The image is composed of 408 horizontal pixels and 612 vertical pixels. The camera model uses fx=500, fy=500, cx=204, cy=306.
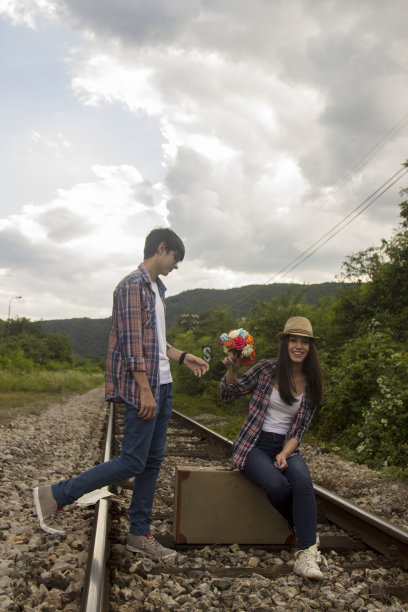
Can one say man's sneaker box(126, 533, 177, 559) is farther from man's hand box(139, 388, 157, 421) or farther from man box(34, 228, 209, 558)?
man's hand box(139, 388, 157, 421)

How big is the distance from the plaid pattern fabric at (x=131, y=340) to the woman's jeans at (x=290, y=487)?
0.91 m

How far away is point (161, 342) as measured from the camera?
296 centimetres

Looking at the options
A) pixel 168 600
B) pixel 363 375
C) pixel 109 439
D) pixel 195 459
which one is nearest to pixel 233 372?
pixel 168 600

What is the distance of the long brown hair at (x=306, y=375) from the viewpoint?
11.2 feet

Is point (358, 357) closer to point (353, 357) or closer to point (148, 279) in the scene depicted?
point (353, 357)

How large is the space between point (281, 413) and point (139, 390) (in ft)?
3.94

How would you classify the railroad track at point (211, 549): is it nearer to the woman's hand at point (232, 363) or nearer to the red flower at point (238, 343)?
the woman's hand at point (232, 363)

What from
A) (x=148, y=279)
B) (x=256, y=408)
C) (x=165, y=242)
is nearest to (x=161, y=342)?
(x=148, y=279)

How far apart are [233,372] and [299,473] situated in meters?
0.81

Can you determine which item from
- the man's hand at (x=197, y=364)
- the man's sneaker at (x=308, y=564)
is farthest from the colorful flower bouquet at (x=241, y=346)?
the man's sneaker at (x=308, y=564)

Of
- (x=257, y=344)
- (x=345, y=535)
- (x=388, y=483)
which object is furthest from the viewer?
(x=257, y=344)

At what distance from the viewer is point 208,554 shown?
3.06 m

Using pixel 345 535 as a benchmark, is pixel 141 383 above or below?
above

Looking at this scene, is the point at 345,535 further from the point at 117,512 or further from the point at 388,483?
the point at 388,483
